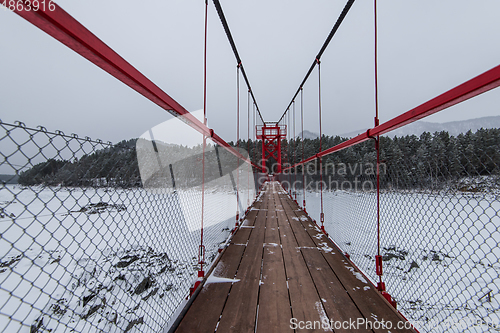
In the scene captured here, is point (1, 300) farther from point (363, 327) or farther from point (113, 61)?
point (363, 327)

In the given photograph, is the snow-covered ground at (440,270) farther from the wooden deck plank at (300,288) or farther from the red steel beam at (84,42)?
the red steel beam at (84,42)

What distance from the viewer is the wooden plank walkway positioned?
98cm

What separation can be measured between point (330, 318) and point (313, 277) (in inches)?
15.9

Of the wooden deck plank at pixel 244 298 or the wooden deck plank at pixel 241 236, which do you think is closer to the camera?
the wooden deck plank at pixel 244 298

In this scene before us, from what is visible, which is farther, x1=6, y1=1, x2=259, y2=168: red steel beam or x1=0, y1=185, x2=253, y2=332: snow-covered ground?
x1=0, y1=185, x2=253, y2=332: snow-covered ground

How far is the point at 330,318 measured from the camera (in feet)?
3.34

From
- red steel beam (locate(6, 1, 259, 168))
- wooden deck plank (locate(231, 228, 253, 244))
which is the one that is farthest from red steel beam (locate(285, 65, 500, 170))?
wooden deck plank (locate(231, 228, 253, 244))

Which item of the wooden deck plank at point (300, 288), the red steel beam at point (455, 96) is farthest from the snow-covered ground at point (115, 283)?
the red steel beam at point (455, 96)

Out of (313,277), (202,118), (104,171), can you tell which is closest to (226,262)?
(313,277)

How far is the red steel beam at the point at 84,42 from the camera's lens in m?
0.54

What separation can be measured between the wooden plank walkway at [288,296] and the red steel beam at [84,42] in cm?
122

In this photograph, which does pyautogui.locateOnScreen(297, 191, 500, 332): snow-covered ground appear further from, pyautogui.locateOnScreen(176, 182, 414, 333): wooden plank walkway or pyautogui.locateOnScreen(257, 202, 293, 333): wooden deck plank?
pyautogui.locateOnScreen(257, 202, 293, 333): wooden deck plank

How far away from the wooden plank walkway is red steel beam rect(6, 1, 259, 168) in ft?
4.01

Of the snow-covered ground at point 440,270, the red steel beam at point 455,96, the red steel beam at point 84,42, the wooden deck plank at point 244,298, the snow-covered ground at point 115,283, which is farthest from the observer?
the snow-covered ground at point 115,283
